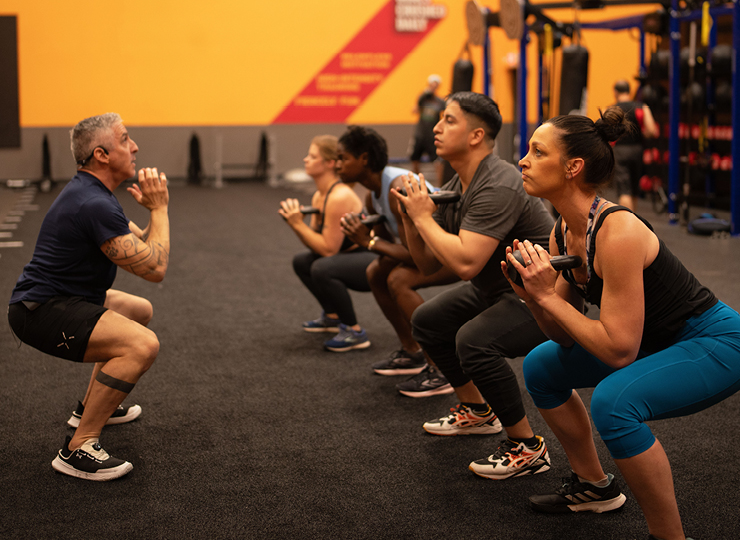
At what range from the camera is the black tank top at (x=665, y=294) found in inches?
61.5

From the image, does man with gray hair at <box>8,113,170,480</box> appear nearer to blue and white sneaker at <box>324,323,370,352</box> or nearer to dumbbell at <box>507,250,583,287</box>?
dumbbell at <box>507,250,583,287</box>

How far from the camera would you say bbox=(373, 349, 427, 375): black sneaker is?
9.94 ft

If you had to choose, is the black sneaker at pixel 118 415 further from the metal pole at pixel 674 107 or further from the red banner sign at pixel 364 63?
the red banner sign at pixel 364 63

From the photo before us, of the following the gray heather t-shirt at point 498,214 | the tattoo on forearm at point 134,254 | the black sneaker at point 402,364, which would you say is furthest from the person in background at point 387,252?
the tattoo on forearm at point 134,254

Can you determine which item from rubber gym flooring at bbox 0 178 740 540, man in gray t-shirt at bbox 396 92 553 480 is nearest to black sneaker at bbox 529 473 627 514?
rubber gym flooring at bbox 0 178 740 540

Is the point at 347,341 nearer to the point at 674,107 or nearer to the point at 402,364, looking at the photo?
the point at 402,364

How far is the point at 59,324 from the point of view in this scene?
207cm

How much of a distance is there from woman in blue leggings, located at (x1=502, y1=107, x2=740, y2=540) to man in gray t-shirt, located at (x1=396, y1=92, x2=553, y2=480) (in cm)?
35

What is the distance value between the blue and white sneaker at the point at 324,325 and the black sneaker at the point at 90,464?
1.67 metres

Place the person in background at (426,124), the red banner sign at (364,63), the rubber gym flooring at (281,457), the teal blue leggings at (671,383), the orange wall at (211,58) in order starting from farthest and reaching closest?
the red banner sign at (364,63) < the orange wall at (211,58) < the person in background at (426,124) < the rubber gym flooring at (281,457) < the teal blue leggings at (671,383)

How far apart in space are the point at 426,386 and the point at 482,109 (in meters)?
1.09

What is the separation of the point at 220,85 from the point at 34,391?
359 inches

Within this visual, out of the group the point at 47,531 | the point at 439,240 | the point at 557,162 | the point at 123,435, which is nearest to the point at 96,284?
the point at 123,435

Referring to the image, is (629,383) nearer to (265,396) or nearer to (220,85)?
(265,396)
